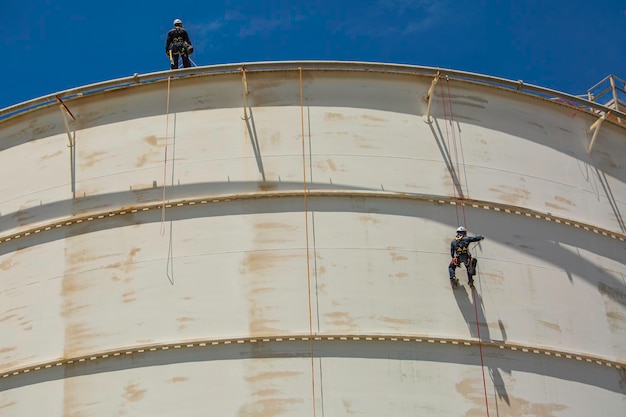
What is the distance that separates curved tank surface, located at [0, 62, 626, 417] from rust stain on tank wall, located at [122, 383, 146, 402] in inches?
0.9

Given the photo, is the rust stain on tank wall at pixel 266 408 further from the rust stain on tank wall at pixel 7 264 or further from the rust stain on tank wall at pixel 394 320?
the rust stain on tank wall at pixel 7 264

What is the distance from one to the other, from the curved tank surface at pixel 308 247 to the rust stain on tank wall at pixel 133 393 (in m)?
0.02

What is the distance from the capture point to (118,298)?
15.3 m

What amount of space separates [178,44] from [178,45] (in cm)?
3

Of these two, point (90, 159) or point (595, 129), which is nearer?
point (90, 159)

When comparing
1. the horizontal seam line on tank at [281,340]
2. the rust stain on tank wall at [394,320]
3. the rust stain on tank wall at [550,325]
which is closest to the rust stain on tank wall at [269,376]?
the horizontal seam line on tank at [281,340]

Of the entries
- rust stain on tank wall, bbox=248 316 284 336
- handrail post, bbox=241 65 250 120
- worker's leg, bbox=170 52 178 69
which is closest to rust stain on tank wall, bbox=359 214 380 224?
rust stain on tank wall, bbox=248 316 284 336

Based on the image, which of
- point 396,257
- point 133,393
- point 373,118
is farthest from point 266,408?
point 373,118

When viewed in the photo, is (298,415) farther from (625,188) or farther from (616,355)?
(625,188)

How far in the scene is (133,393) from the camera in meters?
14.6

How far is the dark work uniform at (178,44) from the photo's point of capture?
1839cm

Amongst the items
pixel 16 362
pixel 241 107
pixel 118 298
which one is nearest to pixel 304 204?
pixel 241 107

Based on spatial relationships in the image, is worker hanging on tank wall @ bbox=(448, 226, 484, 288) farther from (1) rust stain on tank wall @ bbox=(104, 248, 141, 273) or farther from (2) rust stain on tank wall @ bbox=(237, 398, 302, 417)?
(1) rust stain on tank wall @ bbox=(104, 248, 141, 273)

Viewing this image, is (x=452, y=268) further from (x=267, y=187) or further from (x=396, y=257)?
(x=267, y=187)
